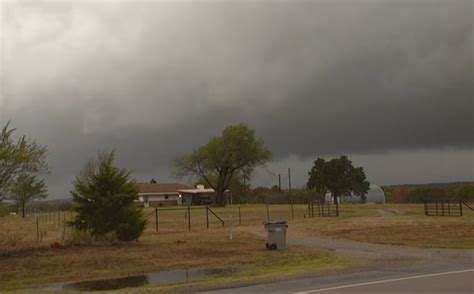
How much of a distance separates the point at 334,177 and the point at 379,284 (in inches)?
3606

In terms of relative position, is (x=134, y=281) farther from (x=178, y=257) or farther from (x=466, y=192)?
(x=466, y=192)

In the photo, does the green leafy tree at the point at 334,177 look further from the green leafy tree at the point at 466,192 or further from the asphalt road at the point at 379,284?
the asphalt road at the point at 379,284

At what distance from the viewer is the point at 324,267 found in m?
16.2

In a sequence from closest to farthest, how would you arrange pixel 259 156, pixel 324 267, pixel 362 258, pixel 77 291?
pixel 77 291 → pixel 324 267 → pixel 362 258 → pixel 259 156

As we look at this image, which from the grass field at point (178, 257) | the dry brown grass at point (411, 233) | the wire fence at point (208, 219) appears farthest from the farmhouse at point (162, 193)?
the grass field at point (178, 257)

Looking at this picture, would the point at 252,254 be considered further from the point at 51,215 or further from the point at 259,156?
the point at 259,156

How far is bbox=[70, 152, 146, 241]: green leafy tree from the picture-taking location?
2434 centimetres

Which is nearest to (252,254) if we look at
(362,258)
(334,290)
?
(362,258)

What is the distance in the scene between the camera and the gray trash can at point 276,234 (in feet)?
72.7

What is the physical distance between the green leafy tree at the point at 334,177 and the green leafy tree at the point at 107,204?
258 feet

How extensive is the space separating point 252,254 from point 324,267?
5183mm

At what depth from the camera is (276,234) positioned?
22312 mm

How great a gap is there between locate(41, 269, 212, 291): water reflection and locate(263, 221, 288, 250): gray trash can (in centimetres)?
582

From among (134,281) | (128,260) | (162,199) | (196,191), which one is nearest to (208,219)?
(128,260)
